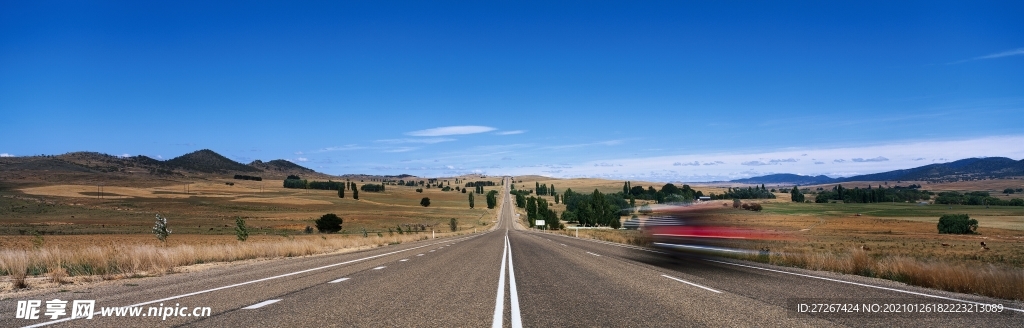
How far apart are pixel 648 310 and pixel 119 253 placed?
51.9ft

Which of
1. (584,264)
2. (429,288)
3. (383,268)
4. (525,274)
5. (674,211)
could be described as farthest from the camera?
(674,211)

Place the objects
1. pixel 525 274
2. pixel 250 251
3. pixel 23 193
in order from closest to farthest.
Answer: pixel 525 274
pixel 250 251
pixel 23 193

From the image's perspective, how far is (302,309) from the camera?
27.2ft

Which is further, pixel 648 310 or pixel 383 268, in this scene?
pixel 383 268

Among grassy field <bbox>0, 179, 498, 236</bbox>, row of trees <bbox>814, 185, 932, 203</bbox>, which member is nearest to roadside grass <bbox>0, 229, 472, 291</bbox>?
grassy field <bbox>0, 179, 498, 236</bbox>

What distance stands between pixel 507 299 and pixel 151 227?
311ft

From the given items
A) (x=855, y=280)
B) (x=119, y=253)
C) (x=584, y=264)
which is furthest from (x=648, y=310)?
(x=119, y=253)

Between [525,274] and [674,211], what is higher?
[674,211]

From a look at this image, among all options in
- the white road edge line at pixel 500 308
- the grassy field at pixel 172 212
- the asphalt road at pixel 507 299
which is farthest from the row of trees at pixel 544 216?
the white road edge line at pixel 500 308

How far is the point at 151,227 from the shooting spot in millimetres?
87562

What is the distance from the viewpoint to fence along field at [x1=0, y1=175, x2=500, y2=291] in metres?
15.4

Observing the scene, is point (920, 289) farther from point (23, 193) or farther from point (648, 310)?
point (23, 193)

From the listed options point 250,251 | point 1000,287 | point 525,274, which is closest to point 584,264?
point 525,274

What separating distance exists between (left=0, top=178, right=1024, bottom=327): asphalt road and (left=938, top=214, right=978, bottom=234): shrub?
8650 centimetres
